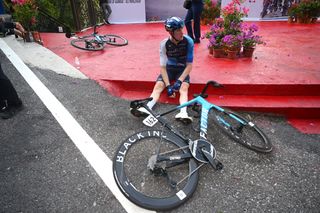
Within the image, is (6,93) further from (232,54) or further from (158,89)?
(232,54)

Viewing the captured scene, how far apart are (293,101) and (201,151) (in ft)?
8.17

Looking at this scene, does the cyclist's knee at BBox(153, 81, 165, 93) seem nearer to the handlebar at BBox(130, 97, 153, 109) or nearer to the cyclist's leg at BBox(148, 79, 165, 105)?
the cyclist's leg at BBox(148, 79, 165, 105)

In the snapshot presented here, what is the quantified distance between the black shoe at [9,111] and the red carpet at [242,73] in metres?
1.72

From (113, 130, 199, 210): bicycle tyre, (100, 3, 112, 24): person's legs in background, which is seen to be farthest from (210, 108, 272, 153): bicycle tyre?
(100, 3, 112, 24): person's legs in background

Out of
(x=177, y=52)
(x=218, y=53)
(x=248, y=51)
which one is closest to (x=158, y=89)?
(x=177, y=52)

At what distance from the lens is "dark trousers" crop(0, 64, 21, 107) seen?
3.98 meters

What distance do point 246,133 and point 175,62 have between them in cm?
187

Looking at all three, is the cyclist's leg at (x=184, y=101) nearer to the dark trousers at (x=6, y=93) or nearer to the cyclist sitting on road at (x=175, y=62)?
the cyclist sitting on road at (x=175, y=62)

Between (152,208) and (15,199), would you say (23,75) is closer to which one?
(15,199)

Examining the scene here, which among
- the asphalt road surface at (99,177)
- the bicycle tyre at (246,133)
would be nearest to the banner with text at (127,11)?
the asphalt road surface at (99,177)

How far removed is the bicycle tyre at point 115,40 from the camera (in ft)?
25.5

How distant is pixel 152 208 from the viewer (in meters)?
2.54

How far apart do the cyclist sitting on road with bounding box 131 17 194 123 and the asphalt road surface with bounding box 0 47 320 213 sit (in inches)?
15.7

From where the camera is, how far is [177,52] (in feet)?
14.6
